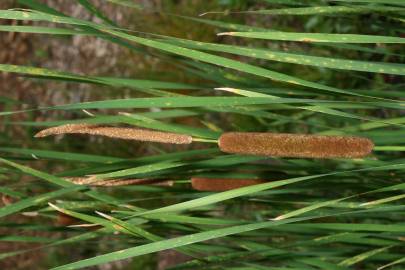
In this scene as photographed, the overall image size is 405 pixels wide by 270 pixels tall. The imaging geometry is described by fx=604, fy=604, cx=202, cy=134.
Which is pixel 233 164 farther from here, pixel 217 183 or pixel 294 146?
pixel 294 146

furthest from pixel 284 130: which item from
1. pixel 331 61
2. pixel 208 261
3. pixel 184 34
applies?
pixel 331 61

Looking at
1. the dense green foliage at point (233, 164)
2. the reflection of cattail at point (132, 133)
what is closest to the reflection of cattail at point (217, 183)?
the dense green foliage at point (233, 164)

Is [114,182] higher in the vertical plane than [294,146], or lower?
lower

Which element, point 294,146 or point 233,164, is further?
point 233,164

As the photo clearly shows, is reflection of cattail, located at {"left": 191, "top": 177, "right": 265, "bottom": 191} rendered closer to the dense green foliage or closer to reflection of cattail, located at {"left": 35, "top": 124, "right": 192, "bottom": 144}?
the dense green foliage

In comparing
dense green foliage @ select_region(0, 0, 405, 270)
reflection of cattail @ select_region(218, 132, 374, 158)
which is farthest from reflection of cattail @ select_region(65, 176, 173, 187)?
reflection of cattail @ select_region(218, 132, 374, 158)

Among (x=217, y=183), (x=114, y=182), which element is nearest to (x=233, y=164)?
(x=217, y=183)
